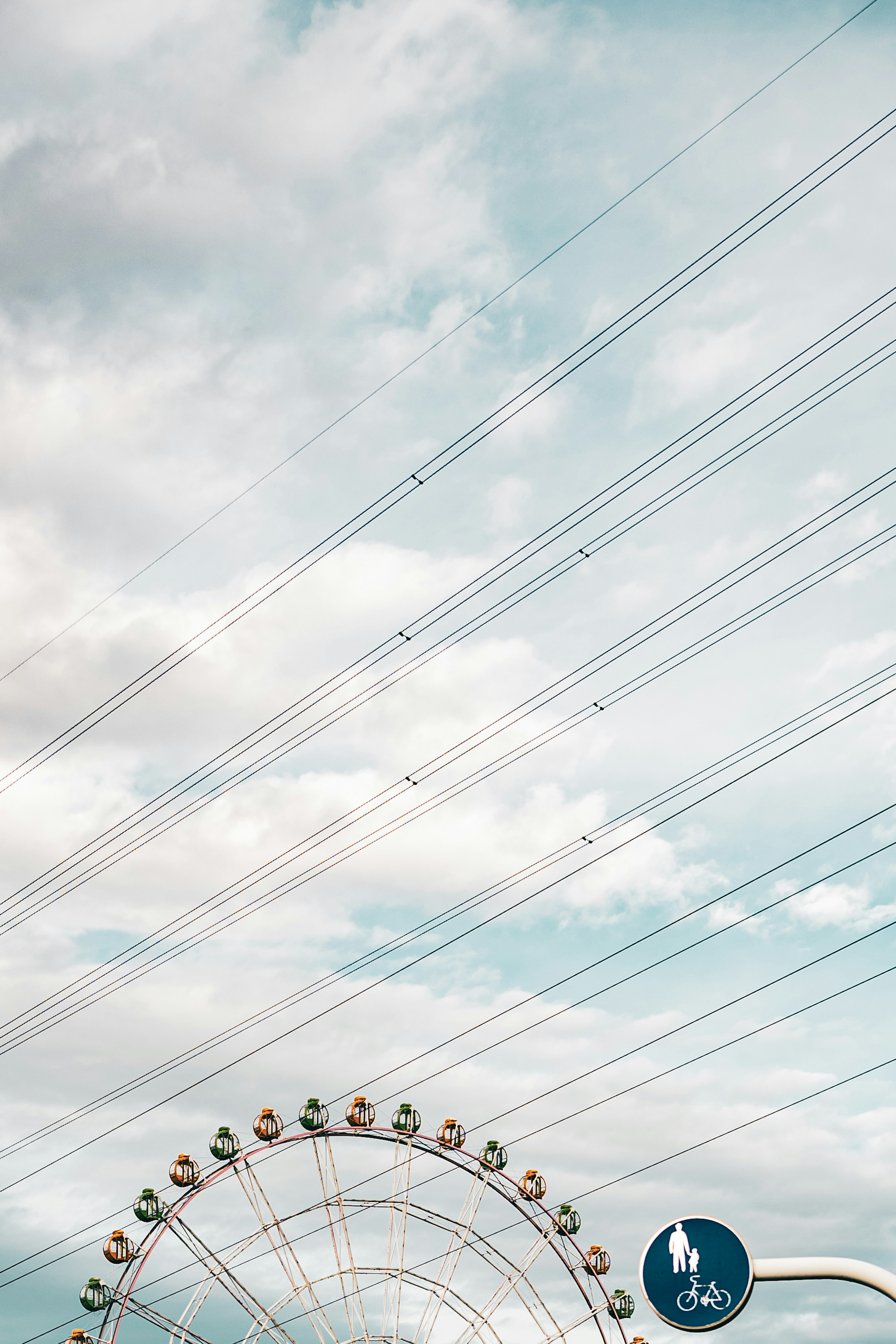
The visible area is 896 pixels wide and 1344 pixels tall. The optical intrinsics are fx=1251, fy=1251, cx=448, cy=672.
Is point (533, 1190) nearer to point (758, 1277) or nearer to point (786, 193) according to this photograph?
point (758, 1277)

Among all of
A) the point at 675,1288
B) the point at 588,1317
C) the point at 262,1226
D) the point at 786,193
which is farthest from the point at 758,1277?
the point at 588,1317

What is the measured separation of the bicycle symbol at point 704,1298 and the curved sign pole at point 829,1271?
1.45 feet

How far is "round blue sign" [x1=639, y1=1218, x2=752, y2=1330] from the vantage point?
567 inches

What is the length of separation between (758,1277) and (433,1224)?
27106mm

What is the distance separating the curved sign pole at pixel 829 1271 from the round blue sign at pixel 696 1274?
0.24 metres

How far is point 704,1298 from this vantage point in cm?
1455

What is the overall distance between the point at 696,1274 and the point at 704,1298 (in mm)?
266

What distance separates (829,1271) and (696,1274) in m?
1.55

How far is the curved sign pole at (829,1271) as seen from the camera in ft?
43.9

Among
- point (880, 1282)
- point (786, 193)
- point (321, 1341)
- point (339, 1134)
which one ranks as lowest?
point (880, 1282)

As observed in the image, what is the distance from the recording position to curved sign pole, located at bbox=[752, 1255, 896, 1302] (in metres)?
13.4

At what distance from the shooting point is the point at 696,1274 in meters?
14.6

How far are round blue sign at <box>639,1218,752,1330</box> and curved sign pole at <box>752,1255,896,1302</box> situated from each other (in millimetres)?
239

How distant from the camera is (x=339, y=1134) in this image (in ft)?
127
